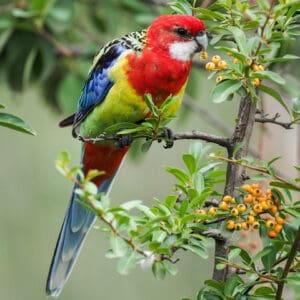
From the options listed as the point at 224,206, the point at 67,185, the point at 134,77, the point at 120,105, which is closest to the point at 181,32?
the point at 134,77

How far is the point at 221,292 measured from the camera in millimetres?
1960

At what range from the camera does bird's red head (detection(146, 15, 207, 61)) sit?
268 cm

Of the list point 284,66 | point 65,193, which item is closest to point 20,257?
point 65,193

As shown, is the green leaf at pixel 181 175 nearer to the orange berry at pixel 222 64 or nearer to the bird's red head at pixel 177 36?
the orange berry at pixel 222 64

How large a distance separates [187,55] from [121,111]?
330 millimetres

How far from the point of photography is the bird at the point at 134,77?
2.80 m

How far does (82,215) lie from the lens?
130 inches

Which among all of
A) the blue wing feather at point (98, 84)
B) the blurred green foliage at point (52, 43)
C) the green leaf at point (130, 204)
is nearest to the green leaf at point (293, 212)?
the green leaf at point (130, 204)

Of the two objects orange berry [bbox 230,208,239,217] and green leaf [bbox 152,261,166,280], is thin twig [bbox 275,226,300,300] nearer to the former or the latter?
orange berry [bbox 230,208,239,217]

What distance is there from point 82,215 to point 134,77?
762 millimetres

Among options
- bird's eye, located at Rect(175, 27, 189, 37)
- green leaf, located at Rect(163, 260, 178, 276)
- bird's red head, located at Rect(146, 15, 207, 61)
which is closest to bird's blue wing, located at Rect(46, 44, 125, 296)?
bird's red head, located at Rect(146, 15, 207, 61)

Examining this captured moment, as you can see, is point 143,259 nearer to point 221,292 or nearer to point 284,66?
point 221,292

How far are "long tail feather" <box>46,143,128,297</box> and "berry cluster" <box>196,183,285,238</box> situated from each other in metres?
1.19

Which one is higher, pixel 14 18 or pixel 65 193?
pixel 14 18
